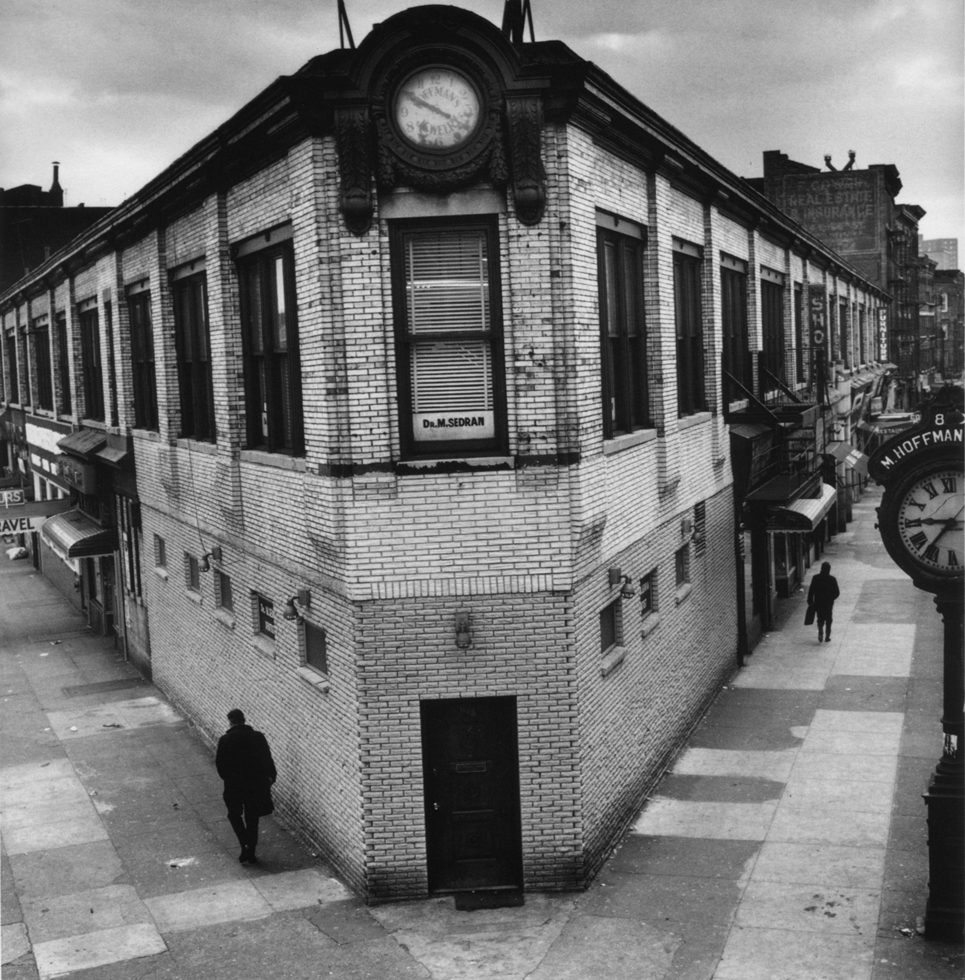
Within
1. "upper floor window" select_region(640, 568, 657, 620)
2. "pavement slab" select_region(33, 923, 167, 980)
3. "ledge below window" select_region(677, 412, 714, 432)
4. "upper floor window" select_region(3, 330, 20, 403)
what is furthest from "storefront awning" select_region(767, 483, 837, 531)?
"upper floor window" select_region(3, 330, 20, 403)

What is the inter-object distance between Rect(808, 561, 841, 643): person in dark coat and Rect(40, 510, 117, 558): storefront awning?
13441mm

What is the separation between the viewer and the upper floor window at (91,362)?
82.4 feet

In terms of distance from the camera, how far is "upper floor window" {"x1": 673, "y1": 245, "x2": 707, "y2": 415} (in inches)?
703

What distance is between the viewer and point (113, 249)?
70.5ft

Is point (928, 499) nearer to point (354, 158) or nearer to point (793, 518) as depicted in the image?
point (354, 158)

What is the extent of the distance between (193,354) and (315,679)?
608 cm

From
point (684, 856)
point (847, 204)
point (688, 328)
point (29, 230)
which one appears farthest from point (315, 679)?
point (847, 204)

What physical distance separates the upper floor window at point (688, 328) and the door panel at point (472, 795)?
663 centimetres

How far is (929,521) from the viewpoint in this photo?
11.4 meters

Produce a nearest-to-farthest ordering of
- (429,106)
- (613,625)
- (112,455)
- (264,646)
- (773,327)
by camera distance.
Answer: (429,106), (613,625), (264,646), (112,455), (773,327)

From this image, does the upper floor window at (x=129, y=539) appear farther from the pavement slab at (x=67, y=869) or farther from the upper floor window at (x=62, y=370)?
the pavement slab at (x=67, y=869)

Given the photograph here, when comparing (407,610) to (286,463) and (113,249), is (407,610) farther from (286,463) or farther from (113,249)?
(113,249)

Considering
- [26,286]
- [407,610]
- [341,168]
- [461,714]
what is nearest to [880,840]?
[461,714]

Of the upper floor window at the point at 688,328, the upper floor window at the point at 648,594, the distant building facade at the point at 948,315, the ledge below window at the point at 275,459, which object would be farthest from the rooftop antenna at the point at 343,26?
the distant building facade at the point at 948,315
